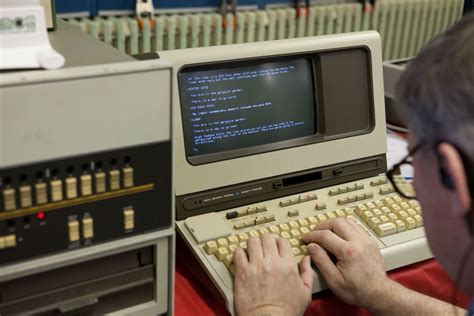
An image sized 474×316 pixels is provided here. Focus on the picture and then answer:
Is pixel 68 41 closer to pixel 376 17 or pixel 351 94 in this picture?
pixel 351 94

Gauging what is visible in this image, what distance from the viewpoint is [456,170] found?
64cm

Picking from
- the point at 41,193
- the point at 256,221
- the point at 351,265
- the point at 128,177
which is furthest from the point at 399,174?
the point at 41,193

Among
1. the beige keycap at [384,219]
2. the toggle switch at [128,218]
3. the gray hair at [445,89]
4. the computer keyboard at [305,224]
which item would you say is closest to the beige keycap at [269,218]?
the computer keyboard at [305,224]

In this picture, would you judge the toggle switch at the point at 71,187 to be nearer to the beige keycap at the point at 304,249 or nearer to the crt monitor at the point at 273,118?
the crt monitor at the point at 273,118

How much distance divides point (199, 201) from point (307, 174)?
25 cm

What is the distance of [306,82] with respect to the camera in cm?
122

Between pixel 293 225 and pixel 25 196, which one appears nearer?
pixel 25 196

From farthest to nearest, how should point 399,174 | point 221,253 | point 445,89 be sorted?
point 221,253 < point 399,174 < point 445,89

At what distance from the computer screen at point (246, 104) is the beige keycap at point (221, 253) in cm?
20

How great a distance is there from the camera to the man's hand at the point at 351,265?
0.99 meters

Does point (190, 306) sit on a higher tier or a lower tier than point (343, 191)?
lower

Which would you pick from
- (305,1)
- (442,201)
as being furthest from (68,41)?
(305,1)

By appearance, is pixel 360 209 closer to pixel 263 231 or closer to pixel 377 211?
pixel 377 211

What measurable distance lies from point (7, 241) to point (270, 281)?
43 cm
